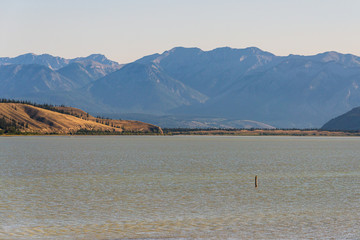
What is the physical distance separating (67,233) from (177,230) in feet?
29.4

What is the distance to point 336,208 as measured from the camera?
58.4 m

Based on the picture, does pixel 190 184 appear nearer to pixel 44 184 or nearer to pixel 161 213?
pixel 44 184

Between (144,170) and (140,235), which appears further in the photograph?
(144,170)

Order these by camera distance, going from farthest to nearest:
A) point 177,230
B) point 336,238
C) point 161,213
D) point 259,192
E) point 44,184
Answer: point 44,184
point 259,192
point 161,213
point 177,230
point 336,238

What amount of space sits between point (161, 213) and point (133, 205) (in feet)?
19.3

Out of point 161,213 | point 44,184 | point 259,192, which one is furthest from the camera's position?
point 44,184

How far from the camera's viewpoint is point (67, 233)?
44.2 m

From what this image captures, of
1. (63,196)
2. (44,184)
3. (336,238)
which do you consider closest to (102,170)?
(44,184)

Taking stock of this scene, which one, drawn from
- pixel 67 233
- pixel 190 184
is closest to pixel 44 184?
pixel 190 184

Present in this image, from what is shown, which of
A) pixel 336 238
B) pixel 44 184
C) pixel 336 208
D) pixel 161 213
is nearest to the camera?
pixel 336 238

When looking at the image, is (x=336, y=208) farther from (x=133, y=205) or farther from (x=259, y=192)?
(x=133, y=205)

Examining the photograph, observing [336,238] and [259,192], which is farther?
[259,192]

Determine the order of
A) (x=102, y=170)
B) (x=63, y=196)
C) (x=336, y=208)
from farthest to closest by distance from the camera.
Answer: (x=102, y=170) → (x=63, y=196) → (x=336, y=208)

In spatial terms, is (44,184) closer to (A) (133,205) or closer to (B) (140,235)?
(A) (133,205)
